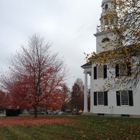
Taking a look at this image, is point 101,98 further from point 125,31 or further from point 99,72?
point 125,31

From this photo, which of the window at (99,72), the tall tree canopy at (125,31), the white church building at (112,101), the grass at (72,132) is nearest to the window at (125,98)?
the white church building at (112,101)

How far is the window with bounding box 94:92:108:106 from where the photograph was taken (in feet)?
68.5

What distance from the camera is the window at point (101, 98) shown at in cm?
2087

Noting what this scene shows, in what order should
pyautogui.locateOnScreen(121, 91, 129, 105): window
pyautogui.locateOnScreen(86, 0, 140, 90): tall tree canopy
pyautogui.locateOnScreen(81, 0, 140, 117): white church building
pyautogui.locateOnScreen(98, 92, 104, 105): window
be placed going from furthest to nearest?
pyautogui.locateOnScreen(98, 92, 104, 105): window
pyautogui.locateOnScreen(121, 91, 129, 105): window
pyautogui.locateOnScreen(81, 0, 140, 117): white church building
pyautogui.locateOnScreen(86, 0, 140, 90): tall tree canopy

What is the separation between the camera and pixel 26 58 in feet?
62.9

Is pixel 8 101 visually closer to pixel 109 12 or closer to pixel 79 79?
pixel 109 12

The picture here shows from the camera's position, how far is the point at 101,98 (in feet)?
70.2

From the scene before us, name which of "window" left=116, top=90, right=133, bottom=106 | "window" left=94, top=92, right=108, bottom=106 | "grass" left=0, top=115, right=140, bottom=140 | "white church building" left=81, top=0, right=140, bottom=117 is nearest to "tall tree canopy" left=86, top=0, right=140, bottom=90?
"grass" left=0, top=115, right=140, bottom=140

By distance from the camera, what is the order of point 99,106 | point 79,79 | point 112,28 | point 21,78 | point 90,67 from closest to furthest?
point 112,28
point 21,78
point 99,106
point 90,67
point 79,79

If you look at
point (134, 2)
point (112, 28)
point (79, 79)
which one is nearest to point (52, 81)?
point (112, 28)

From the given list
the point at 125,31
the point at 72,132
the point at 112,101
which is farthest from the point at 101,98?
the point at 125,31

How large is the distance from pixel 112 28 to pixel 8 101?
1439cm

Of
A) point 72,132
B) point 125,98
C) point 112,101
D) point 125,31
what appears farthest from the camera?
point 112,101

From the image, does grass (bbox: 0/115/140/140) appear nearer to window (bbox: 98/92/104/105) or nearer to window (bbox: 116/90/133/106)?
window (bbox: 116/90/133/106)
